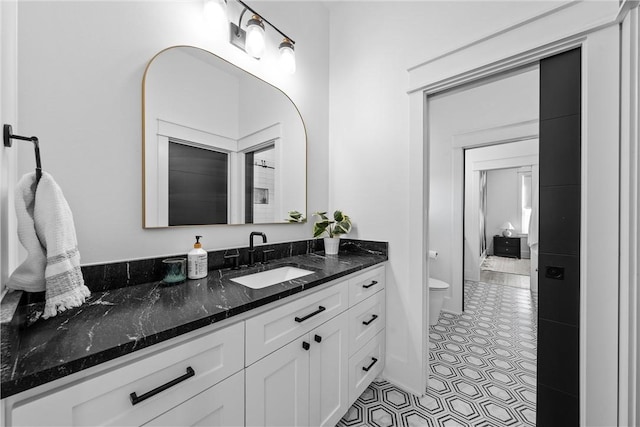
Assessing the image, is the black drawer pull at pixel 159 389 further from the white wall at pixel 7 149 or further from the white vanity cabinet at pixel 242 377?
the white wall at pixel 7 149

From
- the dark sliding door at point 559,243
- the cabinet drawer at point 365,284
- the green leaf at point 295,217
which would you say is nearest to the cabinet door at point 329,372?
the cabinet drawer at point 365,284

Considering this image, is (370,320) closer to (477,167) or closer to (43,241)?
(43,241)

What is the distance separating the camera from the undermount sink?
4.35 ft

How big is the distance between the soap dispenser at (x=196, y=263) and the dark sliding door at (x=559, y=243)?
5.51ft

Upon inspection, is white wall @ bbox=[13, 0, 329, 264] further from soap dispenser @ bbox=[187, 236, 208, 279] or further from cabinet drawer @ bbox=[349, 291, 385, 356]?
cabinet drawer @ bbox=[349, 291, 385, 356]

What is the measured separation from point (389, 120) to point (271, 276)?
4.39 feet

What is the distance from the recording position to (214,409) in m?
0.77

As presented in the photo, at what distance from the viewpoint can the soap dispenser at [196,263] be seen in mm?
1162

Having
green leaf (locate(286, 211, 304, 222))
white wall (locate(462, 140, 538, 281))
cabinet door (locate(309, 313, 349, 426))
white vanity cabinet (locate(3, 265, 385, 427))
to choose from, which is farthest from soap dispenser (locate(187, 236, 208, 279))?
white wall (locate(462, 140, 538, 281))

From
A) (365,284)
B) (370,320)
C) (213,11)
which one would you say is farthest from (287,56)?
(370,320)

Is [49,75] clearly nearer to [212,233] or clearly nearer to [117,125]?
[117,125]

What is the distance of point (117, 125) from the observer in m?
1.05

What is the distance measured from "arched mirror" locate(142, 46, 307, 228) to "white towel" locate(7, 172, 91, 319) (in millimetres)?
419

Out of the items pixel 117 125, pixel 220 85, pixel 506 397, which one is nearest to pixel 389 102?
pixel 220 85
